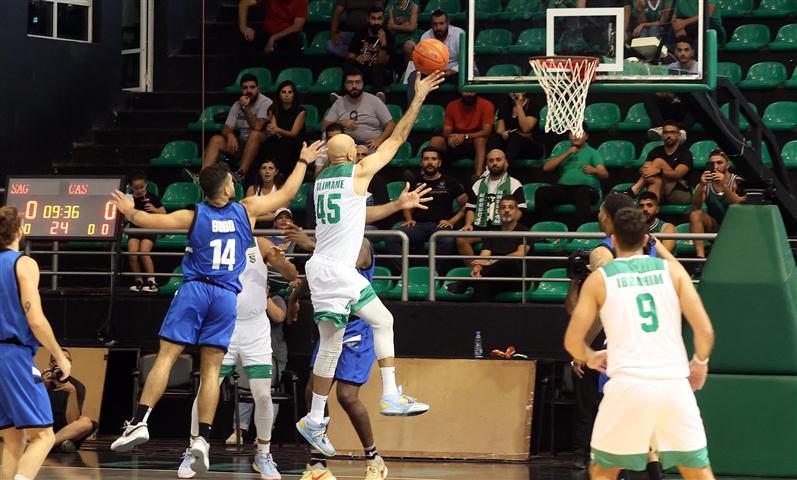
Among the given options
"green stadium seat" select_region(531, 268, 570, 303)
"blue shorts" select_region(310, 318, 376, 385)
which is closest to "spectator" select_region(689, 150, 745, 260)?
"green stadium seat" select_region(531, 268, 570, 303)

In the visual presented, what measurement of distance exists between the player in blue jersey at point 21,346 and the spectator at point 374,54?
899cm

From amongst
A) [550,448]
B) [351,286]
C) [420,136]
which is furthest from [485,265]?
[351,286]

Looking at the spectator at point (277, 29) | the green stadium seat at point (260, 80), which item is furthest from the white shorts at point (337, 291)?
the spectator at point (277, 29)

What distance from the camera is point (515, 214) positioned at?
14.5m

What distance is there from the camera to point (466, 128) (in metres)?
16.3

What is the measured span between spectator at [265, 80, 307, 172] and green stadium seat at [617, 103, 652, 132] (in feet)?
12.4

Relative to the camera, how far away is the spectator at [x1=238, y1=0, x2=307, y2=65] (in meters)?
18.8

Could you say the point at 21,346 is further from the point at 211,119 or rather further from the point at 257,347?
the point at 211,119

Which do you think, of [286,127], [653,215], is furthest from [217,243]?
[286,127]

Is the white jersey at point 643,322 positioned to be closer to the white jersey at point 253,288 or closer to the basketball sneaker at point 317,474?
the basketball sneaker at point 317,474

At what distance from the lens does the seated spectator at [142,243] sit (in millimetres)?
15459

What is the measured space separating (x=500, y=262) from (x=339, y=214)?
15.0ft

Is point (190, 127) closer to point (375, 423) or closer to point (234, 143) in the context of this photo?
point (234, 143)

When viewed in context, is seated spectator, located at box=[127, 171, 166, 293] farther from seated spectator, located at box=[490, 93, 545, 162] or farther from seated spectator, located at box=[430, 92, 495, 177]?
seated spectator, located at box=[490, 93, 545, 162]
